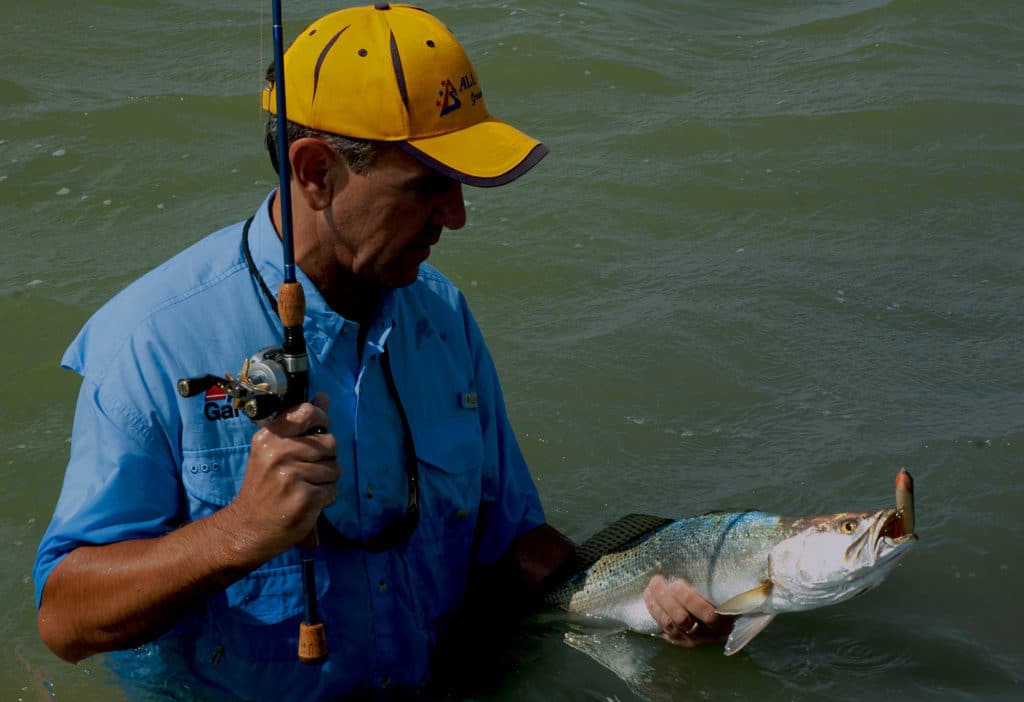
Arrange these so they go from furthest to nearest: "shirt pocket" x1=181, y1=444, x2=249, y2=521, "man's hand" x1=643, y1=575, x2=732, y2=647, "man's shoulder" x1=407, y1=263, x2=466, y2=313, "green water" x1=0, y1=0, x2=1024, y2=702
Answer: "green water" x1=0, y1=0, x2=1024, y2=702 < "man's hand" x1=643, y1=575, x2=732, y2=647 < "man's shoulder" x1=407, y1=263, x2=466, y2=313 < "shirt pocket" x1=181, y1=444, x2=249, y2=521

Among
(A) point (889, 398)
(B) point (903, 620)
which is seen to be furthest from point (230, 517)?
(A) point (889, 398)

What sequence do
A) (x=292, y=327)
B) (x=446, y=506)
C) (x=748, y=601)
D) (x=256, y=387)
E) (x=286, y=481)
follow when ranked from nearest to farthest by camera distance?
1. (x=286, y=481)
2. (x=256, y=387)
3. (x=292, y=327)
4. (x=446, y=506)
5. (x=748, y=601)

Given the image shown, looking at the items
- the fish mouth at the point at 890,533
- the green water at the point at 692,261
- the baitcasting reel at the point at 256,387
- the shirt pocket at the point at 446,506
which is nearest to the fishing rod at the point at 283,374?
the baitcasting reel at the point at 256,387

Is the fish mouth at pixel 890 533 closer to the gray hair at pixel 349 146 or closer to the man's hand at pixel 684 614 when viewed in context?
the man's hand at pixel 684 614

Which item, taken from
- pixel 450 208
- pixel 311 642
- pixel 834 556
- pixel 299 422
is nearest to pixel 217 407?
pixel 299 422

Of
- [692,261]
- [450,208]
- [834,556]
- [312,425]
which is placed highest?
[450,208]

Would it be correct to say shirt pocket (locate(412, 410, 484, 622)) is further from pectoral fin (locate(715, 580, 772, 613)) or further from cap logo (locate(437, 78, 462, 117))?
cap logo (locate(437, 78, 462, 117))

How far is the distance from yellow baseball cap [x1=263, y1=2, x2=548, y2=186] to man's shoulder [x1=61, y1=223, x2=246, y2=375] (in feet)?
1.32

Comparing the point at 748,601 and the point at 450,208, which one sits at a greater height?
the point at 450,208

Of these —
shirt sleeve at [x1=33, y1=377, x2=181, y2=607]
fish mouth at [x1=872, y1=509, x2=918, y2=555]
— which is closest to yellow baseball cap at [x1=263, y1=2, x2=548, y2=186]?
shirt sleeve at [x1=33, y1=377, x2=181, y2=607]

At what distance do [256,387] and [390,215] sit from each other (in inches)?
22.1

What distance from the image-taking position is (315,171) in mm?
3014

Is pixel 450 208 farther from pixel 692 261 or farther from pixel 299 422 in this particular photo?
pixel 692 261

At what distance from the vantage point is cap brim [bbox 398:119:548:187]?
117 inches
